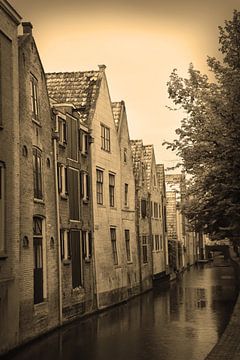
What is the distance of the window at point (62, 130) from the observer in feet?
75.1

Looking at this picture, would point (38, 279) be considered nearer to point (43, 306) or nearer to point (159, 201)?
point (43, 306)

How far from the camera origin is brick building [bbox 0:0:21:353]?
15852 millimetres

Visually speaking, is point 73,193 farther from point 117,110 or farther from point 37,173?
point 117,110

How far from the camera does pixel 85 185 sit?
26219mm

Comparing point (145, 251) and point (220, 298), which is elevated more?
point (145, 251)

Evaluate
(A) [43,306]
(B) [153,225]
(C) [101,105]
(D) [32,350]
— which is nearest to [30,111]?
(A) [43,306]

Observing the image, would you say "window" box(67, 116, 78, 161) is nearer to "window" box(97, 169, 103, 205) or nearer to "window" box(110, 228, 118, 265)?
"window" box(97, 169, 103, 205)

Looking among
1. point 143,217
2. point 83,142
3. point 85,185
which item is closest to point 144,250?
point 143,217

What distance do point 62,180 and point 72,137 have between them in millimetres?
2454

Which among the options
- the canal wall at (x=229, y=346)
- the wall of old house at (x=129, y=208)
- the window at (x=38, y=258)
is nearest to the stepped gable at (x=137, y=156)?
the wall of old house at (x=129, y=208)

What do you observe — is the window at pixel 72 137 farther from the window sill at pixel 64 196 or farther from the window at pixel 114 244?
the window at pixel 114 244

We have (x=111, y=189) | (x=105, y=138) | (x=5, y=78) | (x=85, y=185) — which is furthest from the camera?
(x=111, y=189)

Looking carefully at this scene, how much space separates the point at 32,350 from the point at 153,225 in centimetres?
2921

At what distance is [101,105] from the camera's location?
96.5 feet
